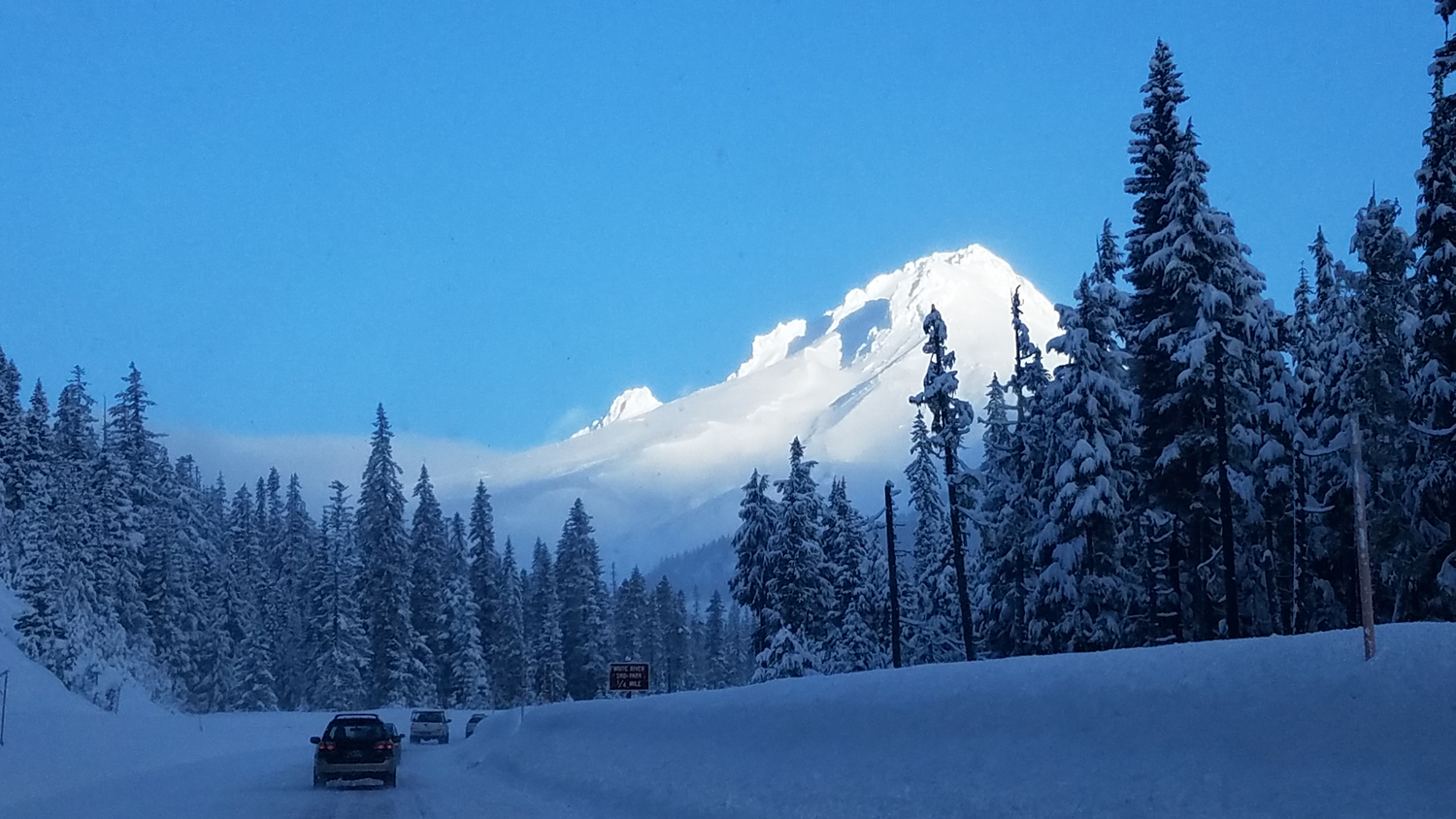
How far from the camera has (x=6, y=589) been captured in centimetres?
6500

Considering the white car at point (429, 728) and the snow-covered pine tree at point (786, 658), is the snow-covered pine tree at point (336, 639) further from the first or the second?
the snow-covered pine tree at point (786, 658)

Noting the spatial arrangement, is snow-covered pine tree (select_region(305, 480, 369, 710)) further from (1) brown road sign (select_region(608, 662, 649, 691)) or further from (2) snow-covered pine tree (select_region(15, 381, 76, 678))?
(1) brown road sign (select_region(608, 662, 649, 691))

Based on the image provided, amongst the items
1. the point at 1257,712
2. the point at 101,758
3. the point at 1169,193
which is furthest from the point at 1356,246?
the point at 101,758

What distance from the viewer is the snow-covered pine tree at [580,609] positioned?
101250 mm

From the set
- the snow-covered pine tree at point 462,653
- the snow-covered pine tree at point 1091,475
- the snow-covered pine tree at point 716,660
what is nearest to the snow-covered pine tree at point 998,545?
the snow-covered pine tree at point 1091,475

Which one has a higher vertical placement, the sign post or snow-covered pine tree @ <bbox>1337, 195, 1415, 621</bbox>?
snow-covered pine tree @ <bbox>1337, 195, 1415, 621</bbox>

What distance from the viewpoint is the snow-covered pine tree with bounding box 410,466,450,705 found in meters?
95.7

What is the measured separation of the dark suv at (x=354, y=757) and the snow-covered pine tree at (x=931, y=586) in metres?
33.7

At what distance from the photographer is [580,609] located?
104 metres

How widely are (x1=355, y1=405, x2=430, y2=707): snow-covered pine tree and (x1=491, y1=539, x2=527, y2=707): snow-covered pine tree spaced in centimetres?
1181

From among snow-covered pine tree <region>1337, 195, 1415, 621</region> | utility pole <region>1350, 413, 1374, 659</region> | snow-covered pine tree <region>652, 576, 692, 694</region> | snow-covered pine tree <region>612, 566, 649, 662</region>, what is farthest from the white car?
snow-covered pine tree <region>652, 576, 692, 694</region>

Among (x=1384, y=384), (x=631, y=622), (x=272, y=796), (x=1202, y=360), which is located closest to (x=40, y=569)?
(x=272, y=796)

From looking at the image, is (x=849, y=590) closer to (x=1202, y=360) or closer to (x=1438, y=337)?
(x=1202, y=360)

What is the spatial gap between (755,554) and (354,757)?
40324mm
